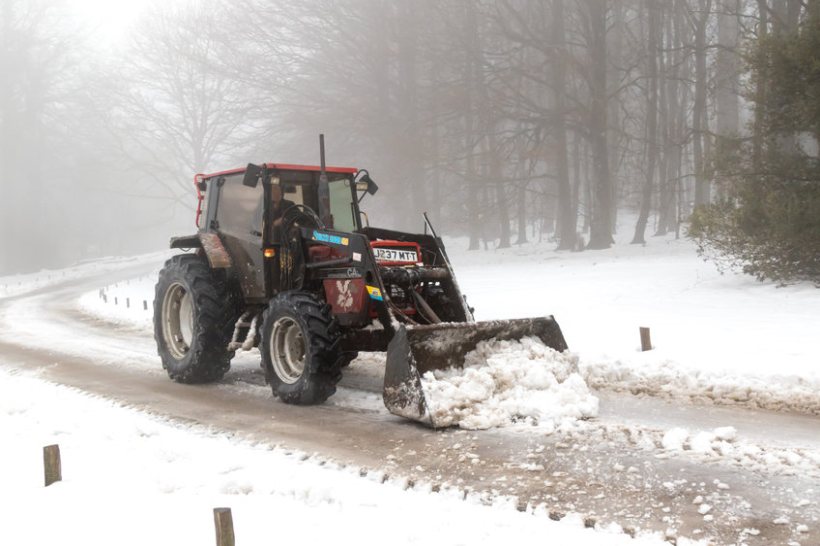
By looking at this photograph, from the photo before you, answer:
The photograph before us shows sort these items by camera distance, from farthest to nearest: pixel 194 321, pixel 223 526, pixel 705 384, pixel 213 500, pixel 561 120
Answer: pixel 561 120 → pixel 194 321 → pixel 705 384 → pixel 213 500 → pixel 223 526

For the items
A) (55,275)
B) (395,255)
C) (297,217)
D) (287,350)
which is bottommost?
(287,350)

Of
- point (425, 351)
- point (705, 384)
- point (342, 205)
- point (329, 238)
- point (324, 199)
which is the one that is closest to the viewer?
point (425, 351)

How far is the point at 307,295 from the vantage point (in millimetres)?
7348

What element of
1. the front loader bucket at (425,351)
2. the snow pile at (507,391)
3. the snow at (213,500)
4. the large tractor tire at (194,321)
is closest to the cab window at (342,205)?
the large tractor tire at (194,321)

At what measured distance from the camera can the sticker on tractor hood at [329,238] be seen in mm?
7398

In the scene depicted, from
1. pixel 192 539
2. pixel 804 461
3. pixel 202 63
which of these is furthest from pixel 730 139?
pixel 202 63

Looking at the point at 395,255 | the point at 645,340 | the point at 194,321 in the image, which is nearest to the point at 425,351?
the point at 395,255

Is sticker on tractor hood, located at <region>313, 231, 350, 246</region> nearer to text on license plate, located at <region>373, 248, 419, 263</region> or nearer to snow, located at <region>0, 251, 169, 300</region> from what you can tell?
text on license plate, located at <region>373, 248, 419, 263</region>

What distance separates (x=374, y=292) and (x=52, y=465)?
3.05 metres

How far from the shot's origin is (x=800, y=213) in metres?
12.3

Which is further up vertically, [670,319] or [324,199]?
[324,199]

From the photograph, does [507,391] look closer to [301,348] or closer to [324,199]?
[301,348]

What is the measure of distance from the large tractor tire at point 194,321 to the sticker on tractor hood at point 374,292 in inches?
92.3

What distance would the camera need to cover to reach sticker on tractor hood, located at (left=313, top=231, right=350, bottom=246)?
740 cm
